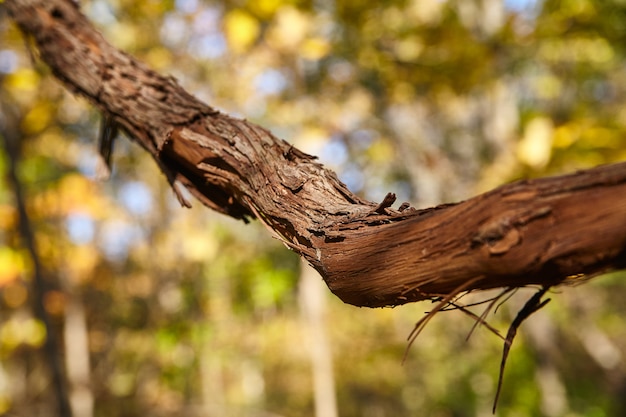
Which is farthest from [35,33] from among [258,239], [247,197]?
[258,239]

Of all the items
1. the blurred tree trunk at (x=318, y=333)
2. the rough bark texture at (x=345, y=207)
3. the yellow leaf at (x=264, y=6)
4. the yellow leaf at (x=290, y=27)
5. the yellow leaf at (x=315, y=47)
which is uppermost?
the yellow leaf at (x=290, y=27)

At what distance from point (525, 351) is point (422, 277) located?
6.02 meters

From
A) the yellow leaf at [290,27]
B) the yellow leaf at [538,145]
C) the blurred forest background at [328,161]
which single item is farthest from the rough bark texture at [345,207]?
the yellow leaf at [538,145]

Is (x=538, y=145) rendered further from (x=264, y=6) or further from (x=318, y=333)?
(x=318, y=333)

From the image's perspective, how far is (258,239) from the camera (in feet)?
23.6

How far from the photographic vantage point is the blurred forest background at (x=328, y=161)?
2891 mm

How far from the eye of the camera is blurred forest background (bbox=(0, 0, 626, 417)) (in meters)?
2.89

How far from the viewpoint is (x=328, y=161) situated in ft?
13.9

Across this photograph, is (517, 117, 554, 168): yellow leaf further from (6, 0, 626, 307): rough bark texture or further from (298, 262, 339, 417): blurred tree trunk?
(298, 262, 339, 417): blurred tree trunk

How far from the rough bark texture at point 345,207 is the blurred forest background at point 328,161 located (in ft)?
0.71

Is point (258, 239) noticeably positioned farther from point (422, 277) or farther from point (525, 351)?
point (422, 277)

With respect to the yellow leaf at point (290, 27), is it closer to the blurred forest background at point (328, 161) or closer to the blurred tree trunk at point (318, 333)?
the blurred forest background at point (328, 161)

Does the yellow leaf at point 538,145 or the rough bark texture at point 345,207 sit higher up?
the yellow leaf at point 538,145

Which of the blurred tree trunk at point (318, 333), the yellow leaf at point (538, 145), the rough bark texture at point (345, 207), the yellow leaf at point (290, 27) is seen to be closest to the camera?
the rough bark texture at point (345, 207)
